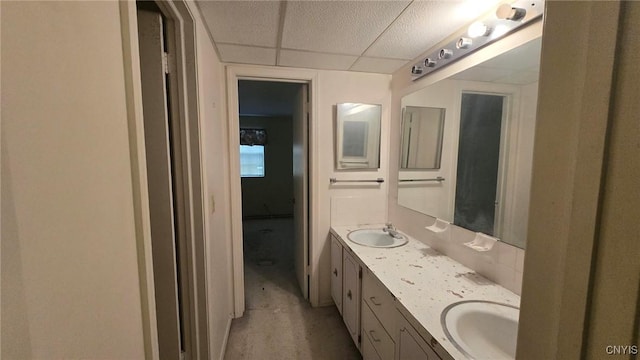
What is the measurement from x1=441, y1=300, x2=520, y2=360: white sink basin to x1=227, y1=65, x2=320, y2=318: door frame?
1.45 meters

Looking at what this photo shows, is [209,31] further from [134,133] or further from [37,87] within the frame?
[37,87]

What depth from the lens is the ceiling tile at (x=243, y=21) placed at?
128 centimetres

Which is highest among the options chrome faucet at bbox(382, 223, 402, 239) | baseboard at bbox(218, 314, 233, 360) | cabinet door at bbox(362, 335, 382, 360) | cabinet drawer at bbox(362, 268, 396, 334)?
chrome faucet at bbox(382, 223, 402, 239)

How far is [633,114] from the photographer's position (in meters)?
0.29

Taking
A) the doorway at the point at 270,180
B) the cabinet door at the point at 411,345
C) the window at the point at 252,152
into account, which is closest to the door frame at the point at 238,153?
the doorway at the point at 270,180

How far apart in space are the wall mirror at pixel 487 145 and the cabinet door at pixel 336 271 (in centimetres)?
78

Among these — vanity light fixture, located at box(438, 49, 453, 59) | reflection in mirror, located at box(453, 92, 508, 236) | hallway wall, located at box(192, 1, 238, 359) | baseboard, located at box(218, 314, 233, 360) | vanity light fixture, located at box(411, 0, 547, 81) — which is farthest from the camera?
baseboard, located at box(218, 314, 233, 360)

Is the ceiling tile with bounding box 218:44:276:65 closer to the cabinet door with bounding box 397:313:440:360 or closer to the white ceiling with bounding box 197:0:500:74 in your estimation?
the white ceiling with bounding box 197:0:500:74

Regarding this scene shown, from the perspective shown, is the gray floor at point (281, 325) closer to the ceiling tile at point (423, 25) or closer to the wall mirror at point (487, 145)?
the wall mirror at point (487, 145)

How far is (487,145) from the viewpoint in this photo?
1.38 meters

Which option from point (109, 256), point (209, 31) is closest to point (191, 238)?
point (109, 256)

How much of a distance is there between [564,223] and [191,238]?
1450mm

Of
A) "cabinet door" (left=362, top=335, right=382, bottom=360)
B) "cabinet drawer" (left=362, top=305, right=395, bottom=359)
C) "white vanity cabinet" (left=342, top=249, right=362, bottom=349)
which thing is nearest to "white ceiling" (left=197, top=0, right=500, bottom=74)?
"white vanity cabinet" (left=342, top=249, right=362, bottom=349)

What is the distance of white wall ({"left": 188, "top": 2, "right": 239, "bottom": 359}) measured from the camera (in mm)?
1452
